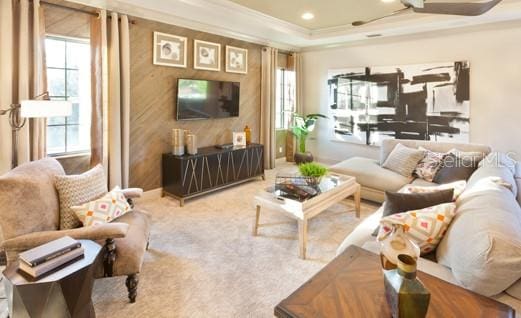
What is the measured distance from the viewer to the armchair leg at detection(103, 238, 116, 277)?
1.97 m

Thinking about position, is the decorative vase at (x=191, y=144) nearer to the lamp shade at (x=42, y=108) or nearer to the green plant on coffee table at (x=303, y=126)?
the lamp shade at (x=42, y=108)

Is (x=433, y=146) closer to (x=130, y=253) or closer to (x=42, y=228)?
(x=130, y=253)

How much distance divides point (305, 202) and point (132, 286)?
1549mm

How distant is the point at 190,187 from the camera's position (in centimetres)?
426

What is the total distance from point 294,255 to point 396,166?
7.17ft

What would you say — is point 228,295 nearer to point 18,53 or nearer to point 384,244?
point 384,244

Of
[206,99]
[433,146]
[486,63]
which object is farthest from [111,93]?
[486,63]

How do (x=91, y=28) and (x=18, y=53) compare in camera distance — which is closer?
(x=18, y=53)

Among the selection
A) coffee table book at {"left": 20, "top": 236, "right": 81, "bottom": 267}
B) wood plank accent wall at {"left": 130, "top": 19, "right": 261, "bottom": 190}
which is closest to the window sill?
wood plank accent wall at {"left": 130, "top": 19, "right": 261, "bottom": 190}

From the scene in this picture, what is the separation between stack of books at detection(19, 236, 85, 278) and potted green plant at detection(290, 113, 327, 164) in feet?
16.7

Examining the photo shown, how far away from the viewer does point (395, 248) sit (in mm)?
1147

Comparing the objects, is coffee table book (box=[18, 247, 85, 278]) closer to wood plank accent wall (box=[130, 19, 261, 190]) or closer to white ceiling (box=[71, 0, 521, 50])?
wood plank accent wall (box=[130, 19, 261, 190])

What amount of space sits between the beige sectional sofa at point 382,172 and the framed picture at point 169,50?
2.78 meters

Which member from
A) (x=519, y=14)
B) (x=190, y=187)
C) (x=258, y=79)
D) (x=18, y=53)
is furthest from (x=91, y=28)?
(x=519, y=14)
